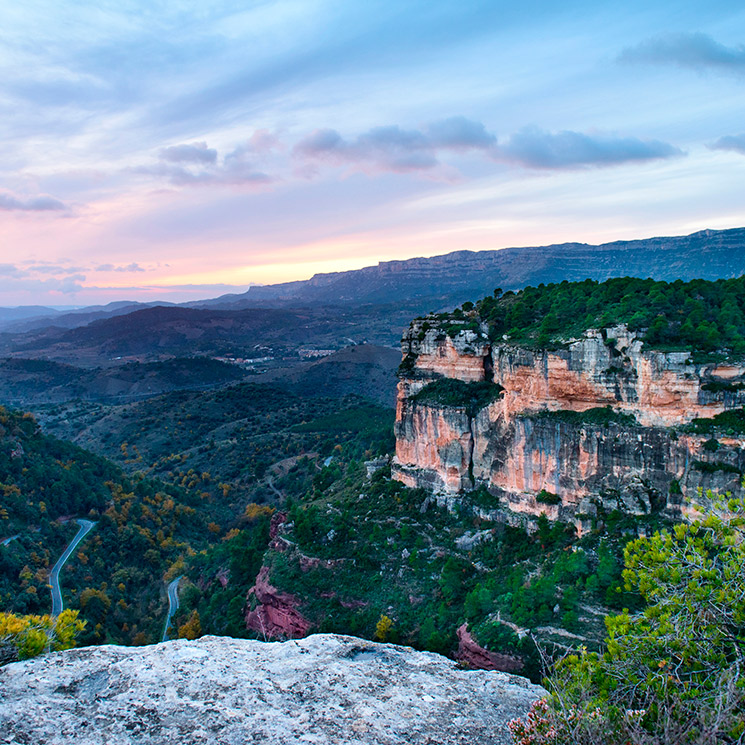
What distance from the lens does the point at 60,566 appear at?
5003cm

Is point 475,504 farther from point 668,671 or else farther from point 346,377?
point 346,377

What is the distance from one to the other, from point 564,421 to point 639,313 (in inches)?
314

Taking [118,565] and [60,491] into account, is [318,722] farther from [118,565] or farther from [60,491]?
[60,491]

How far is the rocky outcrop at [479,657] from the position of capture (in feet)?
86.4

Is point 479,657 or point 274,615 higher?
point 479,657

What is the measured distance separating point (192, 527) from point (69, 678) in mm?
57180

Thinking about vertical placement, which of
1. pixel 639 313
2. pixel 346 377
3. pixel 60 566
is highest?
pixel 639 313

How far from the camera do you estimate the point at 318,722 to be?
12.0 meters

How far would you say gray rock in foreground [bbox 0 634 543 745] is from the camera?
11.4m

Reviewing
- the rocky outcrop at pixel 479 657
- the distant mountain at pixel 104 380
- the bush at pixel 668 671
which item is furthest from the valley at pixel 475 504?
the distant mountain at pixel 104 380

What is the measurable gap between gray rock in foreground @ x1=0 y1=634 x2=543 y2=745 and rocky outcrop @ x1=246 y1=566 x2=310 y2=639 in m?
21.4

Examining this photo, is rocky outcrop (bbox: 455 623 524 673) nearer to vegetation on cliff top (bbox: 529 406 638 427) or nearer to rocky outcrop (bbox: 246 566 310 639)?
Result: rocky outcrop (bbox: 246 566 310 639)

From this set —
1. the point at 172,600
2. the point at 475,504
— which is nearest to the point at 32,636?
the point at 475,504

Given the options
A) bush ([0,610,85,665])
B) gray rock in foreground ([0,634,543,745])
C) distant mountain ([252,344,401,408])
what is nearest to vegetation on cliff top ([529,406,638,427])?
gray rock in foreground ([0,634,543,745])
